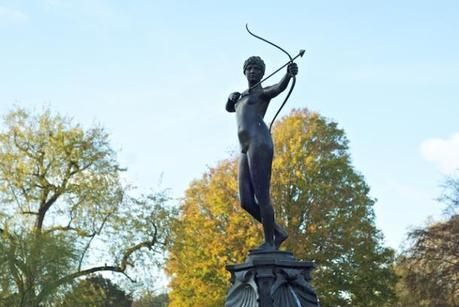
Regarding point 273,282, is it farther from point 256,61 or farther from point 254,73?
point 256,61

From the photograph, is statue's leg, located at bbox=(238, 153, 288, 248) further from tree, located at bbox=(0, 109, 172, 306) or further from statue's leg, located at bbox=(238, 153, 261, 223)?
tree, located at bbox=(0, 109, 172, 306)

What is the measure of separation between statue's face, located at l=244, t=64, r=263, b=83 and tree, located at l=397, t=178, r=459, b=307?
18.2m

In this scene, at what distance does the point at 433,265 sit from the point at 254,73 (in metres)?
18.9

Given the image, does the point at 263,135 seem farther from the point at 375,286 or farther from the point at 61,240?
the point at 375,286

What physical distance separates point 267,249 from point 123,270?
59.7 feet

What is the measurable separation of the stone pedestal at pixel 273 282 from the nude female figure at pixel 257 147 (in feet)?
0.98

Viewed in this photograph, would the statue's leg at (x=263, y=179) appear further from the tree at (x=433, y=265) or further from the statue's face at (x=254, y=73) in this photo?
the tree at (x=433, y=265)

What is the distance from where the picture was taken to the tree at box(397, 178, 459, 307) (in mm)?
24516

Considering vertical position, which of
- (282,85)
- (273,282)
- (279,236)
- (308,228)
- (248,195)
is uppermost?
(308,228)

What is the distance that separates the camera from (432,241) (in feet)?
84.3

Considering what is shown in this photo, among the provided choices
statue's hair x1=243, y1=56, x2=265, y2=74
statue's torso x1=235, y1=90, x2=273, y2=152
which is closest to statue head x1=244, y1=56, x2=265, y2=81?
statue's hair x1=243, y1=56, x2=265, y2=74

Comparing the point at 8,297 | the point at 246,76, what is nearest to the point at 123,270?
the point at 8,297

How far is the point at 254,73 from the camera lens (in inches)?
346

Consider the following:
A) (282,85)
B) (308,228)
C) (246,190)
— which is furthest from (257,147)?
(308,228)
